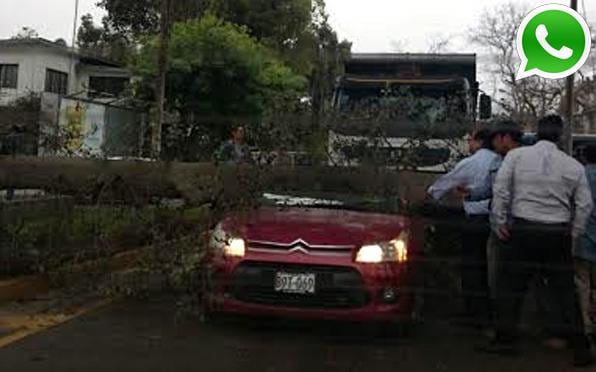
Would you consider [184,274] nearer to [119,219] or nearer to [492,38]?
[119,219]

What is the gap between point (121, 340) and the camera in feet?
23.2

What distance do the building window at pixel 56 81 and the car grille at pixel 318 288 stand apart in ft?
68.7

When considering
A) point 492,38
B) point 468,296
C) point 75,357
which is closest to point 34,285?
point 75,357

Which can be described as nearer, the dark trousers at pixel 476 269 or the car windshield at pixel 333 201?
the dark trousers at pixel 476 269

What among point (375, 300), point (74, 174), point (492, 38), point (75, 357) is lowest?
point (75, 357)

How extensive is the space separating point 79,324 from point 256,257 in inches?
67.0

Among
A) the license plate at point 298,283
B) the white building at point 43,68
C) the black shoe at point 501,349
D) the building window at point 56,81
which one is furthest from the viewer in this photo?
the building window at point 56,81

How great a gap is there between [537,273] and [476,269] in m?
0.85

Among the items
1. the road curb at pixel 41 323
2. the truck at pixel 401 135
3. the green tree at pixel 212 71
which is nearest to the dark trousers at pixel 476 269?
the truck at pixel 401 135

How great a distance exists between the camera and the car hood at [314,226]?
695cm

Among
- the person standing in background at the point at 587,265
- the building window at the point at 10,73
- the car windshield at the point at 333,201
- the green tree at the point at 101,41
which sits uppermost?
the green tree at the point at 101,41

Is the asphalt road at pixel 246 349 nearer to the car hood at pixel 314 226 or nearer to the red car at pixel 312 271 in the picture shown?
the red car at pixel 312 271

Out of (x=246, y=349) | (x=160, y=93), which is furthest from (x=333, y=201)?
(x=160, y=93)

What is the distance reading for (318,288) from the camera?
22.2 ft
